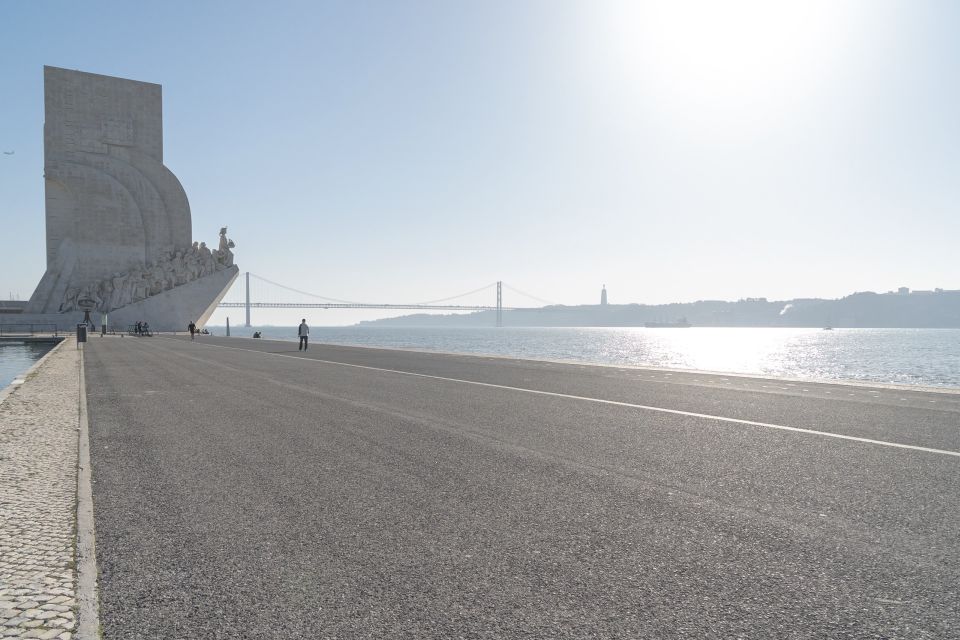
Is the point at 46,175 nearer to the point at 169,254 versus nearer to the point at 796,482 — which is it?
the point at 169,254

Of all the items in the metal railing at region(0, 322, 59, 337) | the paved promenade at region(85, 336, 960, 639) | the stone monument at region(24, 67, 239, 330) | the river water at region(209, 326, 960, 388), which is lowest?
the river water at region(209, 326, 960, 388)

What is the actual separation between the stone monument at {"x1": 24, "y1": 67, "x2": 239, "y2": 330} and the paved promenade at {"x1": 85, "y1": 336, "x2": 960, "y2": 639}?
223 feet

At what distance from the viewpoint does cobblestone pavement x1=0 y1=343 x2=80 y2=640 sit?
288cm

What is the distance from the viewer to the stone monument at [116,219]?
69000 millimetres

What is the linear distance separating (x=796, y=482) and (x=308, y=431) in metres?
5.47

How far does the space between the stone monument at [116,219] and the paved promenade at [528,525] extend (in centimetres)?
6783

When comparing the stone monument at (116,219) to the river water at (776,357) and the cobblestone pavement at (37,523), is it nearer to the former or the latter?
the river water at (776,357)

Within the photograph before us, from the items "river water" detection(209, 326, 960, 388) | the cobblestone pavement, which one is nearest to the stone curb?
the cobblestone pavement

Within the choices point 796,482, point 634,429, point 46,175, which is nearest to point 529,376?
point 634,429

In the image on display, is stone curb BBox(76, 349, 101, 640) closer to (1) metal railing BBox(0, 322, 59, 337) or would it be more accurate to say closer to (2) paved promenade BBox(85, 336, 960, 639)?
(2) paved promenade BBox(85, 336, 960, 639)

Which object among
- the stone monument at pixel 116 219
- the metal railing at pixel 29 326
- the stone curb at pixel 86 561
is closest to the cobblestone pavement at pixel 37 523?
the stone curb at pixel 86 561

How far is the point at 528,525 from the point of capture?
409cm

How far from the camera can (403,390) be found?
12453 mm

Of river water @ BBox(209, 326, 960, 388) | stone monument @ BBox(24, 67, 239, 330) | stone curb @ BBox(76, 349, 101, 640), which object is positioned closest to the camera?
stone curb @ BBox(76, 349, 101, 640)
